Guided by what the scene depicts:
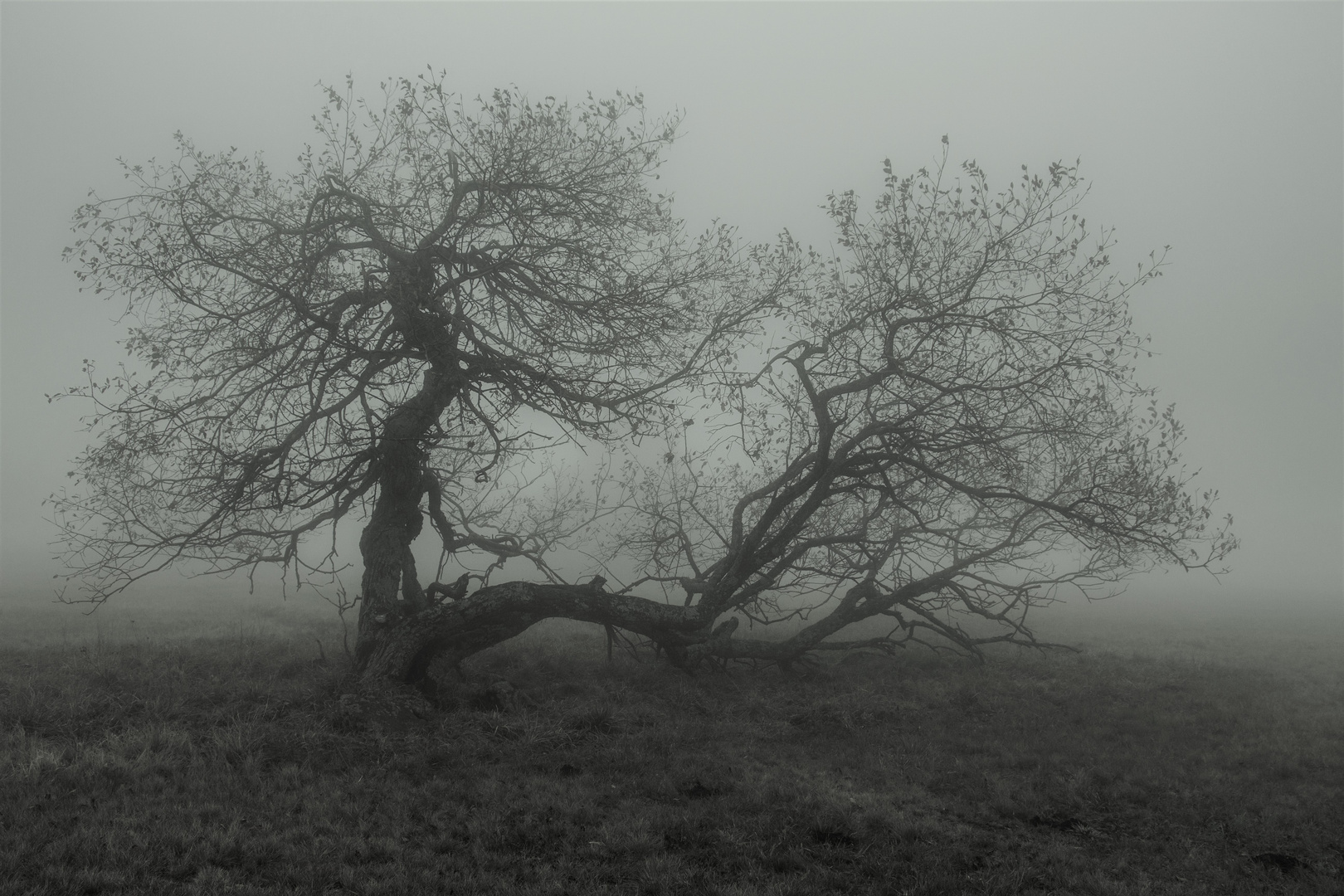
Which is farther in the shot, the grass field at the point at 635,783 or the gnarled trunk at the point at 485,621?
the gnarled trunk at the point at 485,621

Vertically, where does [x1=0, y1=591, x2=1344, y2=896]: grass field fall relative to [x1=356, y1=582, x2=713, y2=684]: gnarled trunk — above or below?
below

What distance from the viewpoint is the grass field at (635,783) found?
679 cm

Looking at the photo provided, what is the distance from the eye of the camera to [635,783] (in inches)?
363

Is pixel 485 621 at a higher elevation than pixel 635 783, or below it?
higher

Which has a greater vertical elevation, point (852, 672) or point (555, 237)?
point (555, 237)

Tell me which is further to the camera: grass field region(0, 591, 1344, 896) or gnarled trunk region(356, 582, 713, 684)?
gnarled trunk region(356, 582, 713, 684)

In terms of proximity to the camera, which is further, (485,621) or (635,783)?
(485,621)

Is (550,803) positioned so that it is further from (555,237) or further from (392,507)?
(555,237)

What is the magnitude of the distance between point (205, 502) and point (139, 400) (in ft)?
5.99

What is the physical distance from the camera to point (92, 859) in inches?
250

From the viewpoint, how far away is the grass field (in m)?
6.79

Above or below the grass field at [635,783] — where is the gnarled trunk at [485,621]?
above

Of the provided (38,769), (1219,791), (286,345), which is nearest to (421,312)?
(286,345)

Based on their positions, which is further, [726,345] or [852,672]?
[852,672]
